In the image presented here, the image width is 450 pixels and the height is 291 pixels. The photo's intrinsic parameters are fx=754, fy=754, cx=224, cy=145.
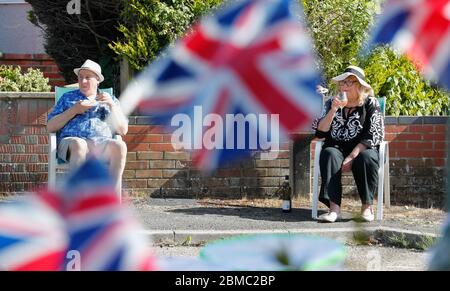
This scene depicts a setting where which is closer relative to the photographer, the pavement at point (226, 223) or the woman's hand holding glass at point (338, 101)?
the woman's hand holding glass at point (338, 101)

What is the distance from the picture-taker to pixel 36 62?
9125 millimetres

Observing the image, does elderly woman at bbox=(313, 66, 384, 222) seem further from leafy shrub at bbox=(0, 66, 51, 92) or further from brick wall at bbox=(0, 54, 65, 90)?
brick wall at bbox=(0, 54, 65, 90)

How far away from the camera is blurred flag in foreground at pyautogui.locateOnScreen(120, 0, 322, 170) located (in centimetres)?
80

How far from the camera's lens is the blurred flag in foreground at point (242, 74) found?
800 mm

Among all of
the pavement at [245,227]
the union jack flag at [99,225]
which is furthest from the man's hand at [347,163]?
the union jack flag at [99,225]

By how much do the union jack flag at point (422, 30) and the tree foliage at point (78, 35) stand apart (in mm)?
5251

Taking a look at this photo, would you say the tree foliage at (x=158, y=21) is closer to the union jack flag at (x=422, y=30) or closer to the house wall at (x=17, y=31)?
the union jack flag at (x=422, y=30)

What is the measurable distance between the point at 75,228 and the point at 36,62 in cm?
858

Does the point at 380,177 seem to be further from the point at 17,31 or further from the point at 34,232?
the point at 17,31

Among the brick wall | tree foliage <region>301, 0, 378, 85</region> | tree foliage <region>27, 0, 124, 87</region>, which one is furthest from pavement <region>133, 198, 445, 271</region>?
the brick wall

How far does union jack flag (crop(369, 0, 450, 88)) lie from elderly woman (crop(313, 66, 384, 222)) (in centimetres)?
45

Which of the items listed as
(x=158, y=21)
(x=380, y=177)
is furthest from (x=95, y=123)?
(x=380, y=177)
